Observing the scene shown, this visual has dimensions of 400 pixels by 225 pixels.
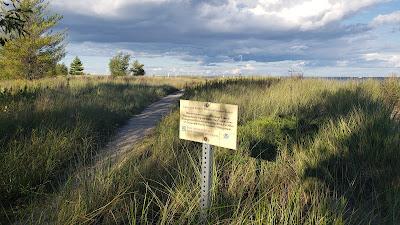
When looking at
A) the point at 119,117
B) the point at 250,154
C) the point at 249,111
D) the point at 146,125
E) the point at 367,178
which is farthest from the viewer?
the point at 119,117

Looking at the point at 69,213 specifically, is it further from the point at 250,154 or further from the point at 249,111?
the point at 249,111

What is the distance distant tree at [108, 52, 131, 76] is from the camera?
55600 millimetres

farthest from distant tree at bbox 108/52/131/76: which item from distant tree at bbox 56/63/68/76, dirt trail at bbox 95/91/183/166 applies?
dirt trail at bbox 95/91/183/166

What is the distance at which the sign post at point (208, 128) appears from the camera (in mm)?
3336

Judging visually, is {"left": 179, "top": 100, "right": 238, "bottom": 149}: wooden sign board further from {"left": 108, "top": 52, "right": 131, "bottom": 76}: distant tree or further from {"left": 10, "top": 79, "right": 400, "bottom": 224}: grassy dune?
{"left": 108, "top": 52, "right": 131, "bottom": 76}: distant tree

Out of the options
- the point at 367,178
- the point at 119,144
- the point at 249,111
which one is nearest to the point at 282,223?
the point at 367,178

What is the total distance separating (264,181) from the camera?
4477 mm

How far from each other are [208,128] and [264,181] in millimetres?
1308

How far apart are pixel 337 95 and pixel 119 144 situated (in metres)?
6.58

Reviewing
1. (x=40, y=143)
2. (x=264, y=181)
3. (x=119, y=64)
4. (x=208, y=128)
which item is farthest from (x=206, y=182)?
(x=119, y=64)

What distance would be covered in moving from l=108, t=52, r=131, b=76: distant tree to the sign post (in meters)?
52.5

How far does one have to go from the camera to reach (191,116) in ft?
12.0

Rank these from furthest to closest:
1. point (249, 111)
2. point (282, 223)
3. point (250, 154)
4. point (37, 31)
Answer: point (37, 31) < point (249, 111) < point (250, 154) < point (282, 223)

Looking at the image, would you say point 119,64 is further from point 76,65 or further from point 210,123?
point 210,123
